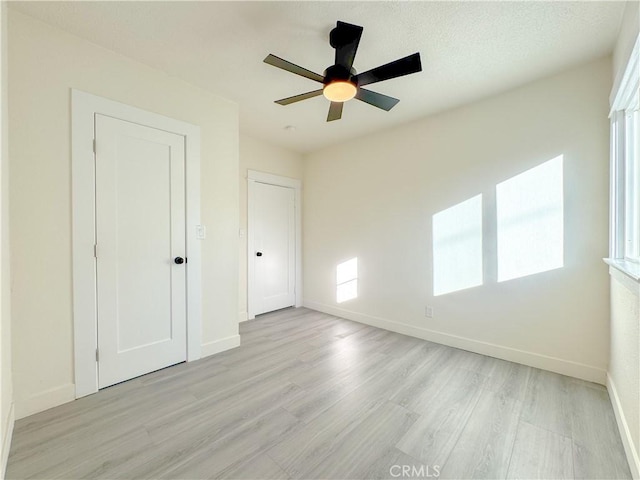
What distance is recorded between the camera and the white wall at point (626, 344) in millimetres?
1406

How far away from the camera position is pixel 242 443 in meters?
1.59

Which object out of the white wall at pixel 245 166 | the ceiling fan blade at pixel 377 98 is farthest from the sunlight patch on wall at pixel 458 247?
the white wall at pixel 245 166

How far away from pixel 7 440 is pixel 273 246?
3.11m

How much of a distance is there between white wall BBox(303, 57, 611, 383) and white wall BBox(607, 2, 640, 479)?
0.26 metres

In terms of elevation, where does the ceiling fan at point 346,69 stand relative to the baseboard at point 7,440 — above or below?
above

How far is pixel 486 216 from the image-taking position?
2.74m

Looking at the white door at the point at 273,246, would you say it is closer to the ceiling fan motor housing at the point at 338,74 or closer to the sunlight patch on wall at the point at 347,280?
the sunlight patch on wall at the point at 347,280

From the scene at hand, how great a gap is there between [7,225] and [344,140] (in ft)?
11.7

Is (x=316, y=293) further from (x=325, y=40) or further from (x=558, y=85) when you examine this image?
(x=558, y=85)

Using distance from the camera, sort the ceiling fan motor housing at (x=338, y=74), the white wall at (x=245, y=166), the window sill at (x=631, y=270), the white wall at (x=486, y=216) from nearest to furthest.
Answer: the window sill at (x=631, y=270), the ceiling fan motor housing at (x=338, y=74), the white wall at (x=486, y=216), the white wall at (x=245, y=166)

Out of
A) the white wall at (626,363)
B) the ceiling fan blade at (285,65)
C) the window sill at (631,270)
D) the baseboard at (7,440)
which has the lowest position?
the baseboard at (7,440)

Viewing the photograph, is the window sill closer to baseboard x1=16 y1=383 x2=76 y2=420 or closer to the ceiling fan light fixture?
the ceiling fan light fixture

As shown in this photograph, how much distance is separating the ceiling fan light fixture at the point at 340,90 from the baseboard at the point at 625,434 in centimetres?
256

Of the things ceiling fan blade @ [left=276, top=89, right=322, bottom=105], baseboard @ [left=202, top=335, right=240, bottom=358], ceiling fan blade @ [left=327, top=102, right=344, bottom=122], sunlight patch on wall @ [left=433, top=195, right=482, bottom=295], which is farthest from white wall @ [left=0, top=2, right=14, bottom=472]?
sunlight patch on wall @ [left=433, top=195, right=482, bottom=295]
